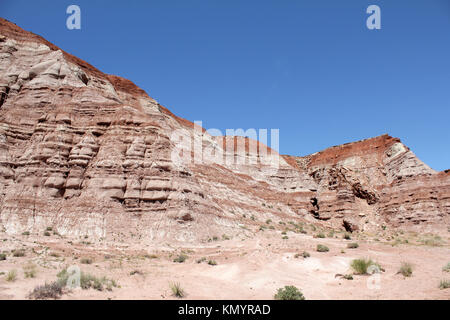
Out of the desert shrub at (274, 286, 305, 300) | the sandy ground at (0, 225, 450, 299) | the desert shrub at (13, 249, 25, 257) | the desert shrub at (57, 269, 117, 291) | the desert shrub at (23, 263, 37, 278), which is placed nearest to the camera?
the desert shrub at (274, 286, 305, 300)

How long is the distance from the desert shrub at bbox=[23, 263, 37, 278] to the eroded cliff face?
7.36 m

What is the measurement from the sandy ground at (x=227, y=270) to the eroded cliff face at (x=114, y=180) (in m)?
2.85

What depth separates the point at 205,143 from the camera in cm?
4909

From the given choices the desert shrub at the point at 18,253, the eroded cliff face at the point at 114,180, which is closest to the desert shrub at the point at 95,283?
the desert shrub at the point at 18,253

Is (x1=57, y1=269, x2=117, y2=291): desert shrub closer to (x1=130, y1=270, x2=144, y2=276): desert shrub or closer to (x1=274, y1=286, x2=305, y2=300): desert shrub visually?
(x1=130, y1=270, x2=144, y2=276): desert shrub

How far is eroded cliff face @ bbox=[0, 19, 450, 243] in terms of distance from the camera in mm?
21109

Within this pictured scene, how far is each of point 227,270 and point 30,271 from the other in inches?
301

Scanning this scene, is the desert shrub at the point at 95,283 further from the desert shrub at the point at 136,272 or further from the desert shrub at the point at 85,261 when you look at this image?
the desert shrub at the point at 85,261

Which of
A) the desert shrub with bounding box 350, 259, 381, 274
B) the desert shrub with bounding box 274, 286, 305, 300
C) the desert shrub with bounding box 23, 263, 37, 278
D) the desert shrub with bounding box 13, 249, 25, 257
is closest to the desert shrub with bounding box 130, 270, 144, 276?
the desert shrub with bounding box 23, 263, 37, 278

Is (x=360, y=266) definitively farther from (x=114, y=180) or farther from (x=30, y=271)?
(x=114, y=180)

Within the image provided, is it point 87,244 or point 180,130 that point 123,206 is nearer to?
point 87,244
